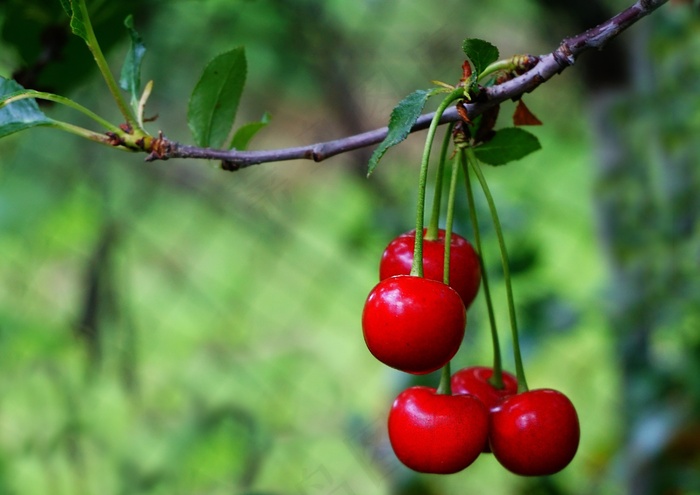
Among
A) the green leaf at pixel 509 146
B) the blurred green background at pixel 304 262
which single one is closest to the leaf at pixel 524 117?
the green leaf at pixel 509 146

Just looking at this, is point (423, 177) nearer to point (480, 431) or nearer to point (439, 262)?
point (439, 262)

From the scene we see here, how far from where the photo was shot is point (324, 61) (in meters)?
2.33

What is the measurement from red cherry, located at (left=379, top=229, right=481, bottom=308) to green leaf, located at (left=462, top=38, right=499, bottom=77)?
157 millimetres

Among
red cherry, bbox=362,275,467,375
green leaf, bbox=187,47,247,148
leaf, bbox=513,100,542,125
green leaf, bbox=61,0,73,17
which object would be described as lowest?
red cherry, bbox=362,275,467,375

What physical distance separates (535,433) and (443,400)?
8cm

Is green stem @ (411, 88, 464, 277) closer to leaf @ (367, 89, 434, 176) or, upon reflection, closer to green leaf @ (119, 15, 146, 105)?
leaf @ (367, 89, 434, 176)

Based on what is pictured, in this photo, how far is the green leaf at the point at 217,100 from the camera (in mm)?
737

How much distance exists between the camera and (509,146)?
0.74m

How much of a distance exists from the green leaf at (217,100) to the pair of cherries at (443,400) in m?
0.19

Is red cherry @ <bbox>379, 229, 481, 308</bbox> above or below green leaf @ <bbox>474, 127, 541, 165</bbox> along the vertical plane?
below

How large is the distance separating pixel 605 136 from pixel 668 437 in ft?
2.05

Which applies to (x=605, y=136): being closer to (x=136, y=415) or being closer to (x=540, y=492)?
(x=540, y=492)

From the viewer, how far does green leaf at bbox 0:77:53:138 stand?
651 mm

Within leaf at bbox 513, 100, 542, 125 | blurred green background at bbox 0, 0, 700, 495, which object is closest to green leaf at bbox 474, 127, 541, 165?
leaf at bbox 513, 100, 542, 125
